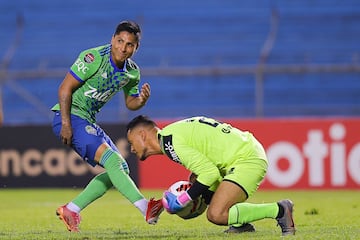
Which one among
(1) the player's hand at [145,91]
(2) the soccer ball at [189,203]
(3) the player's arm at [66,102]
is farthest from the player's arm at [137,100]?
(2) the soccer ball at [189,203]

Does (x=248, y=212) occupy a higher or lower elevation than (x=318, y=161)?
higher

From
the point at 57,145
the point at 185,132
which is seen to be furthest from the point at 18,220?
the point at 57,145

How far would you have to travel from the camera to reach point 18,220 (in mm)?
10156

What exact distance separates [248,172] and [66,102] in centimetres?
184

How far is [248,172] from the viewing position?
292 inches

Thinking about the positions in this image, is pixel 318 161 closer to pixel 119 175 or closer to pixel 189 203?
pixel 119 175

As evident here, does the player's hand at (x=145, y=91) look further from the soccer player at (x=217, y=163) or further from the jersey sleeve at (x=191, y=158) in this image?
the jersey sleeve at (x=191, y=158)

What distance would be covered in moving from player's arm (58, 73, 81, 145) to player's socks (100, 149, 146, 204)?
382 millimetres

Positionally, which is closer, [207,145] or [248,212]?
[248,212]

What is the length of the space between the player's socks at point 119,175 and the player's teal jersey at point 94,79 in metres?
0.48

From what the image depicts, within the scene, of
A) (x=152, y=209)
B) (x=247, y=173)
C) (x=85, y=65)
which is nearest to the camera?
(x=247, y=173)

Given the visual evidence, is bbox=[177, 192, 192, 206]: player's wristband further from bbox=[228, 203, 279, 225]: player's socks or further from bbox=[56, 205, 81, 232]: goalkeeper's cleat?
bbox=[56, 205, 81, 232]: goalkeeper's cleat

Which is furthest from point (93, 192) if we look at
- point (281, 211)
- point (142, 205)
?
point (281, 211)

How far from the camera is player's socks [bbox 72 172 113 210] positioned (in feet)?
27.7
